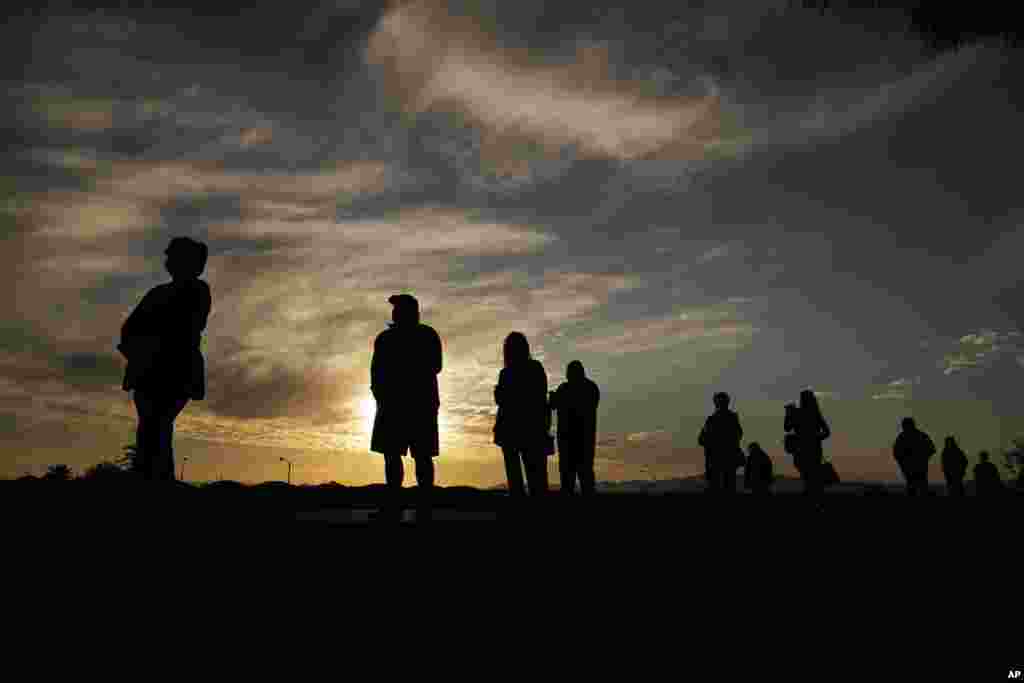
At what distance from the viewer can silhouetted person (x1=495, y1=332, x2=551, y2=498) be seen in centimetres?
959

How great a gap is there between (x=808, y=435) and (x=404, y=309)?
884cm

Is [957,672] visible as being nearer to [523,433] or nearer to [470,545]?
[470,545]

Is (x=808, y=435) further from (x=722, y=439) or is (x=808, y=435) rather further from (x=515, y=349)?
(x=515, y=349)

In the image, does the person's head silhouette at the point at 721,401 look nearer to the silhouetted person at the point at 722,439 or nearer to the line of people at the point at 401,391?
the silhouetted person at the point at 722,439

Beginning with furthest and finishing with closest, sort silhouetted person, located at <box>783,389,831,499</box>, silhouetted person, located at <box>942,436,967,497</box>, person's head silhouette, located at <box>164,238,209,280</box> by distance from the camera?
silhouetted person, located at <box>942,436,967,497</box> → silhouetted person, located at <box>783,389,831,499</box> → person's head silhouette, located at <box>164,238,209,280</box>

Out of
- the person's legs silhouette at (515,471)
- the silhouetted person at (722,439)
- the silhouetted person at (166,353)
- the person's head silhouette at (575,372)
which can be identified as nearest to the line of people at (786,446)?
the silhouetted person at (722,439)

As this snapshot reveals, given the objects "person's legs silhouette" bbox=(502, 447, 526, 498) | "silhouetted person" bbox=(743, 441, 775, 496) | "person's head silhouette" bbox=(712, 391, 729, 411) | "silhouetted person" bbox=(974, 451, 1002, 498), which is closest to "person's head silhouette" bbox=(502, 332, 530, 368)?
"person's legs silhouette" bbox=(502, 447, 526, 498)

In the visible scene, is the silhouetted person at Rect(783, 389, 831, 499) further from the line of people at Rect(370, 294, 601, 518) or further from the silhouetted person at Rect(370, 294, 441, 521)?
the silhouetted person at Rect(370, 294, 441, 521)

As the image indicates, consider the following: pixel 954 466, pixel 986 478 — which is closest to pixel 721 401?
pixel 954 466

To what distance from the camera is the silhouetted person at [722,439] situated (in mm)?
14078

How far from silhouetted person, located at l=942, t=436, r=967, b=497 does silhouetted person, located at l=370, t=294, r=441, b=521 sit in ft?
64.5

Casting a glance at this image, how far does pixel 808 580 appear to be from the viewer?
5.09m

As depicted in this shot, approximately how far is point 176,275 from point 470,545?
347cm

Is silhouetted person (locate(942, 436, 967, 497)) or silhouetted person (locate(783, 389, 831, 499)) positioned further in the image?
silhouetted person (locate(942, 436, 967, 497))
